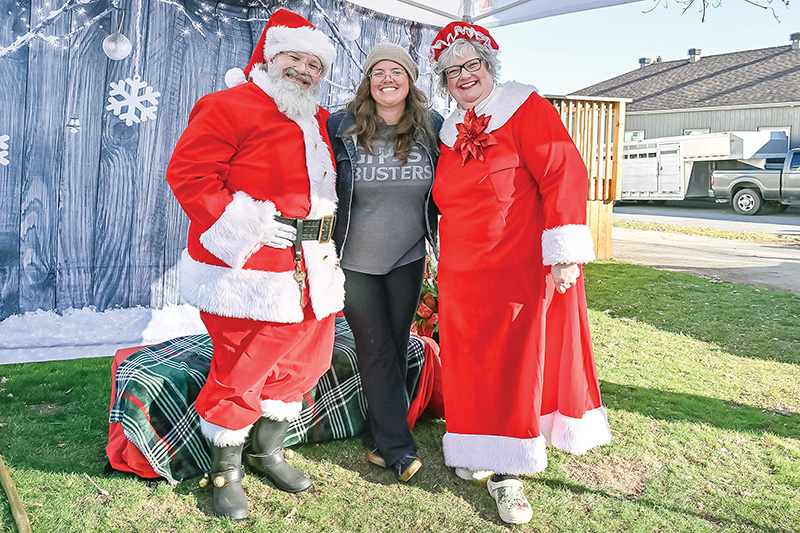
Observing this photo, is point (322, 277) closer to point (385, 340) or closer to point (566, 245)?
point (385, 340)

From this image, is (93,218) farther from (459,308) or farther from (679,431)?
(679,431)

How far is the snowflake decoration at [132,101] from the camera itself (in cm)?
400

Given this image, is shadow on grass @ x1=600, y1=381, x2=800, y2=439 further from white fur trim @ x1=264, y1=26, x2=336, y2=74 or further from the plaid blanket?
white fur trim @ x1=264, y1=26, x2=336, y2=74

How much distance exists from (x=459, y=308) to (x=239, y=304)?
33.6 inches

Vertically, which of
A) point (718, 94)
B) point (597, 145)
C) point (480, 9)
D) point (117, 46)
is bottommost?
point (597, 145)

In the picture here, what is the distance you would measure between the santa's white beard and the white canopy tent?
2.45m

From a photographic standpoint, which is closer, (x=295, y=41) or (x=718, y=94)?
(x=295, y=41)

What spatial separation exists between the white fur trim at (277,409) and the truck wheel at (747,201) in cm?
1652

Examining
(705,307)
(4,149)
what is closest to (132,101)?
(4,149)

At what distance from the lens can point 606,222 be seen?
845cm

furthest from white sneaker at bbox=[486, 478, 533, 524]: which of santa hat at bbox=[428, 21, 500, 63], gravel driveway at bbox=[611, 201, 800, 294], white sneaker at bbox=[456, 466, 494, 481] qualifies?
gravel driveway at bbox=[611, 201, 800, 294]

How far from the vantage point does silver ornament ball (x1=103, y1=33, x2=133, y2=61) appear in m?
3.94

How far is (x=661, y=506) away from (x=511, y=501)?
0.63m

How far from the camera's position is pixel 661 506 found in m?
2.50
